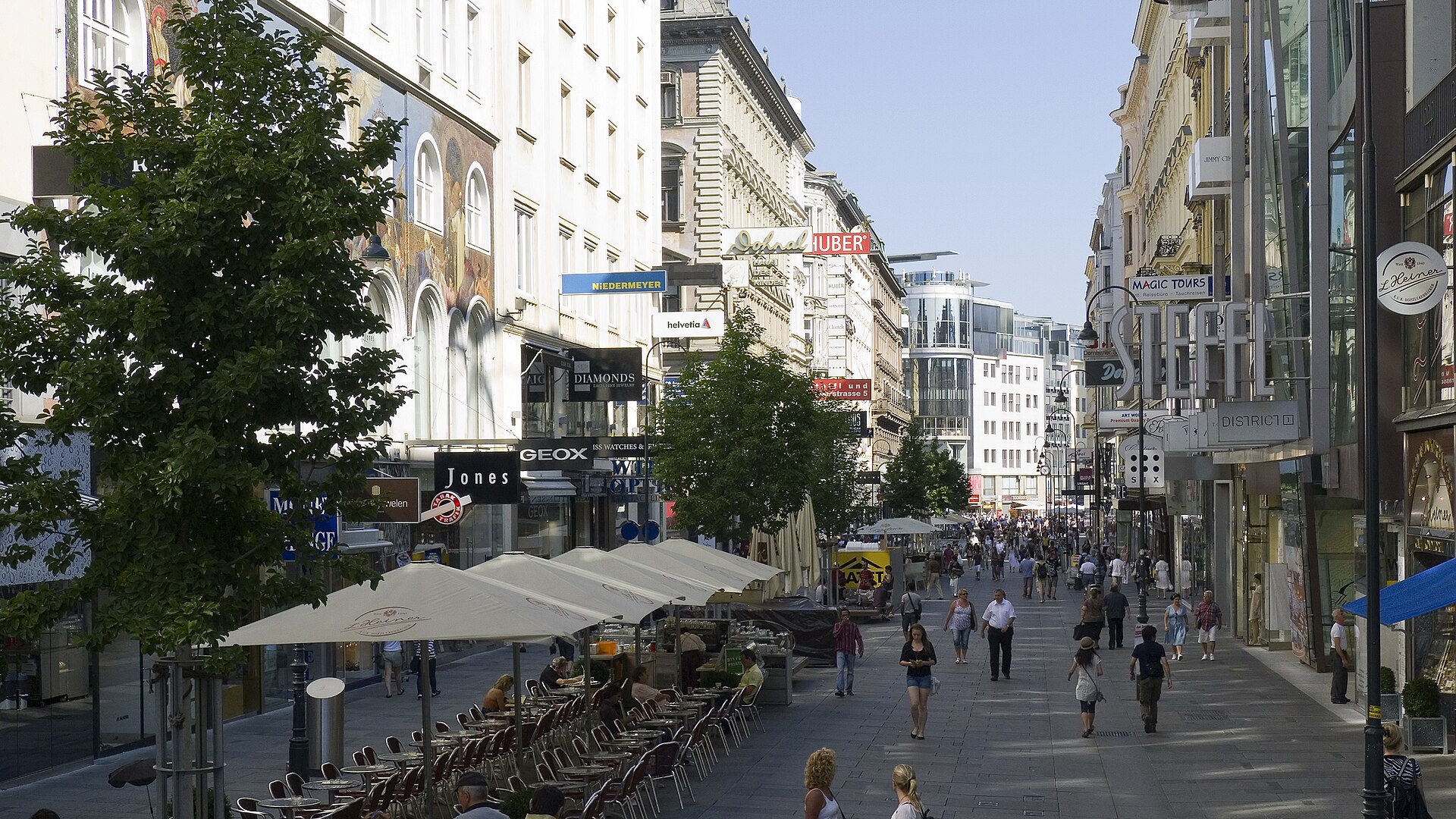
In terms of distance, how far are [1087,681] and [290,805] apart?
12.1 m

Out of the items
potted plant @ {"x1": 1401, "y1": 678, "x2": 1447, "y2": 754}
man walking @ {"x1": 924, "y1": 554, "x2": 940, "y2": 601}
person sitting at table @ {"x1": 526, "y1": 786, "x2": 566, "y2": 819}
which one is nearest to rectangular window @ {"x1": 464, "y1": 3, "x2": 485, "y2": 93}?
potted plant @ {"x1": 1401, "y1": 678, "x2": 1447, "y2": 754}

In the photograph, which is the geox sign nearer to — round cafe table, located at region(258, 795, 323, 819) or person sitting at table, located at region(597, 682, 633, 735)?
person sitting at table, located at region(597, 682, 633, 735)

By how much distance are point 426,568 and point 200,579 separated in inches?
134

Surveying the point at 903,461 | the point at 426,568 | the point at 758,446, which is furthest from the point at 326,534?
the point at 903,461

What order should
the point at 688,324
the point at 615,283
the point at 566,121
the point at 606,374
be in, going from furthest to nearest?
the point at 688,324, the point at 566,121, the point at 606,374, the point at 615,283

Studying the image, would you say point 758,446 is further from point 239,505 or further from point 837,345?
point 837,345

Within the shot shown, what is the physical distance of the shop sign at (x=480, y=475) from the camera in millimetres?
29172

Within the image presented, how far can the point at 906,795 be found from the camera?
1159cm

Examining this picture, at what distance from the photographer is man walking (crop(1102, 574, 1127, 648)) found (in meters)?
37.2

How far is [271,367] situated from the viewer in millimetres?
10609

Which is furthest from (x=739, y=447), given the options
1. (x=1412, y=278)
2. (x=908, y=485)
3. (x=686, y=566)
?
(x=908, y=485)

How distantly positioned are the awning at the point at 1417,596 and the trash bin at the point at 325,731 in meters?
11.0

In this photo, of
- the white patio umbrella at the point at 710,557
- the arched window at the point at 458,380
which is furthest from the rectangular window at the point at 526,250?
the white patio umbrella at the point at 710,557

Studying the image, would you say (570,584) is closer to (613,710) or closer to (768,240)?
(613,710)
